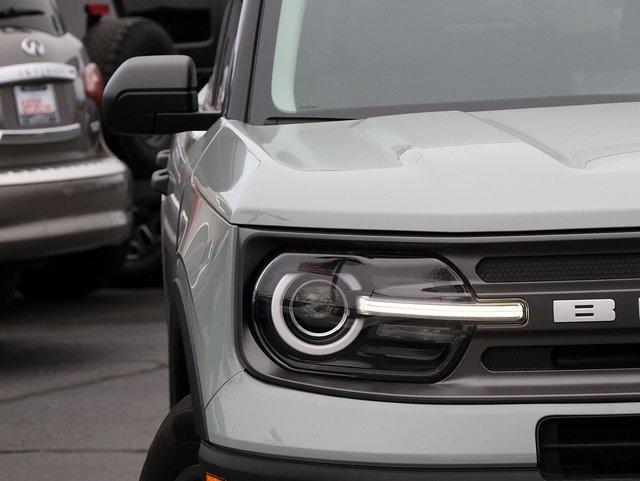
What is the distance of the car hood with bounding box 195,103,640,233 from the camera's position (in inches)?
99.5

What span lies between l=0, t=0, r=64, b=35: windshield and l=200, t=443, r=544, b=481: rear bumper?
15.3 feet

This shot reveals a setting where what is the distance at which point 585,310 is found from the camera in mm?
2502

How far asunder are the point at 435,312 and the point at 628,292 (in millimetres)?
320

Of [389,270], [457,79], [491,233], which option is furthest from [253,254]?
[457,79]

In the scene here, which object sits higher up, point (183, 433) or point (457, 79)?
point (457, 79)

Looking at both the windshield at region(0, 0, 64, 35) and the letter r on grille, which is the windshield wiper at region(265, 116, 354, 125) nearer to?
the letter r on grille

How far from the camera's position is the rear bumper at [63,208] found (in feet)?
21.4

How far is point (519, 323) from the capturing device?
2514 millimetres

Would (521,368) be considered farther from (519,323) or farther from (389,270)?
(389,270)

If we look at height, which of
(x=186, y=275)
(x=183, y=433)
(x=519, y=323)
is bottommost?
(x=183, y=433)

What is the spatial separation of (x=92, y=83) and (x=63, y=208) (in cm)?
81

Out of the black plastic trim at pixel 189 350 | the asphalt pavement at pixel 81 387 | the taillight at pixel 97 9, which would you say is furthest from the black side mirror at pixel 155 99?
the taillight at pixel 97 9

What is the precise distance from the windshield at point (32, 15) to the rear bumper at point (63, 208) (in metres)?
0.66

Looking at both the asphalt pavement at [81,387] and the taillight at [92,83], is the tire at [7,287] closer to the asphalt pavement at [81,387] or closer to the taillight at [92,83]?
the asphalt pavement at [81,387]
